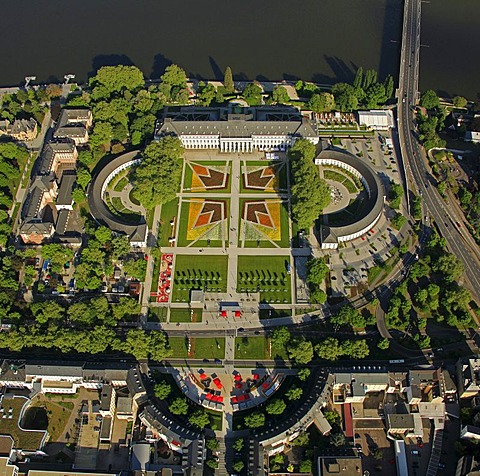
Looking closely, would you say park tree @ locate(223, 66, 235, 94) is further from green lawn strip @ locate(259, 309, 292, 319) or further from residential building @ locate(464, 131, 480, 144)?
green lawn strip @ locate(259, 309, 292, 319)

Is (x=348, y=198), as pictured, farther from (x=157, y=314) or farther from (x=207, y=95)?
(x=157, y=314)

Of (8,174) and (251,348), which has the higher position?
(8,174)

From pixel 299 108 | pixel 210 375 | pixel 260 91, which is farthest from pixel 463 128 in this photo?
pixel 210 375

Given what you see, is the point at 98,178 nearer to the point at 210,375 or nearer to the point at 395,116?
the point at 210,375

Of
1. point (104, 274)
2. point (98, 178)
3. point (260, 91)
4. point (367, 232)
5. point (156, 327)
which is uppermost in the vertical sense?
point (260, 91)

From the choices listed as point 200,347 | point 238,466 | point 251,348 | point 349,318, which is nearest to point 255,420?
point 238,466

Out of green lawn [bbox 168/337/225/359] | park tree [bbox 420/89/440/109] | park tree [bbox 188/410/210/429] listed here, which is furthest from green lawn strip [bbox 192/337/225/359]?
park tree [bbox 420/89/440/109]

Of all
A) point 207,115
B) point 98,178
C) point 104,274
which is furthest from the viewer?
point 207,115
